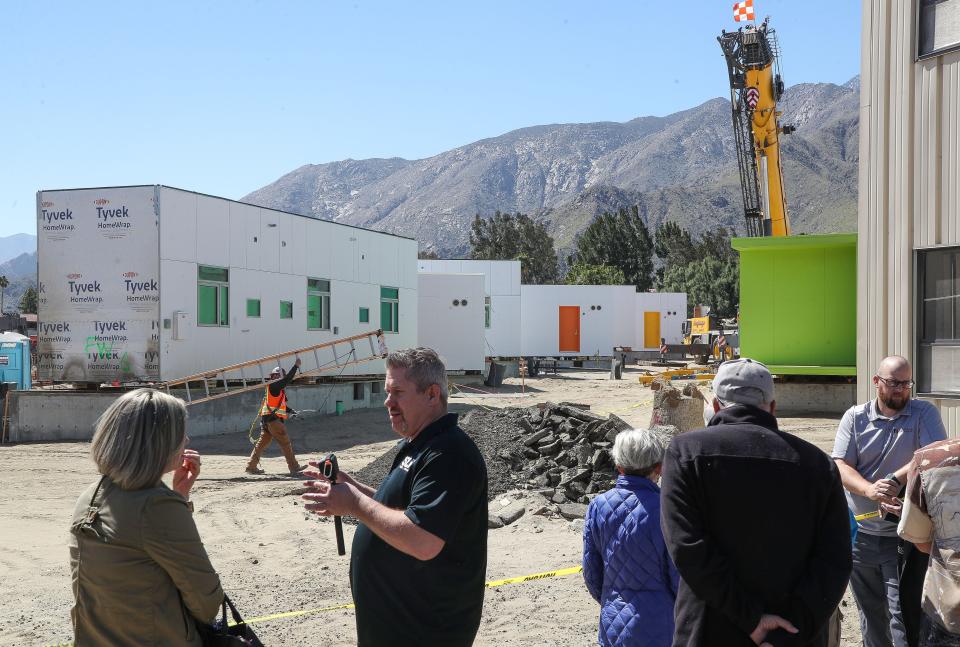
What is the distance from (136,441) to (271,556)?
6.44 meters

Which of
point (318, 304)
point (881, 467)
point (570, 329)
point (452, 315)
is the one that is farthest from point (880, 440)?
point (570, 329)

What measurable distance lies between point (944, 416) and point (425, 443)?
7.48 m

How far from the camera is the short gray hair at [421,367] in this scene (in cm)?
324

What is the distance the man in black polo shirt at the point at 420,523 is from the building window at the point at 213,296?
1683 cm

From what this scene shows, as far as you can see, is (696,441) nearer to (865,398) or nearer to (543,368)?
(865,398)

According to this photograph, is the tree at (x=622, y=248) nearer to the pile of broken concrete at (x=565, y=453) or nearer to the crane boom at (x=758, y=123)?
the crane boom at (x=758, y=123)

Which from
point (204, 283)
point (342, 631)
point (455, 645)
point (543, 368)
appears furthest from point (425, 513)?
point (543, 368)

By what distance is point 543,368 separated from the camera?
130 feet

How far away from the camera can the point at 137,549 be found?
2.82m

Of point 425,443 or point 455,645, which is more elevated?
point 425,443

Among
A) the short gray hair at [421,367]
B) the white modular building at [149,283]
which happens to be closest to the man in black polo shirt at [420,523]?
the short gray hair at [421,367]

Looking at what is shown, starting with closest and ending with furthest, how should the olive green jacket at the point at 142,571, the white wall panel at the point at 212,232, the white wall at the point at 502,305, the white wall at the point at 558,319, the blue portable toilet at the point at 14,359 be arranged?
the olive green jacket at the point at 142,571 → the white wall panel at the point at 212,232 → the blue portable toilet at the point at 14,359 → the white wall at the point at 502,305 → the white wall at the point at 558,319

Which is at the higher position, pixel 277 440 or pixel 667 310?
pixel 667 310

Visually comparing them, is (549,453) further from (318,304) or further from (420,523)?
(318,304)
